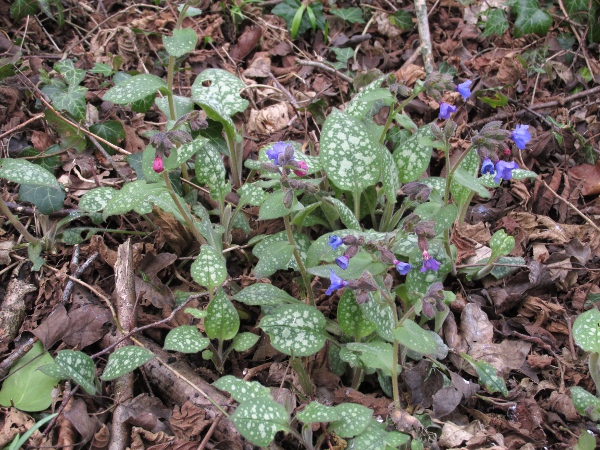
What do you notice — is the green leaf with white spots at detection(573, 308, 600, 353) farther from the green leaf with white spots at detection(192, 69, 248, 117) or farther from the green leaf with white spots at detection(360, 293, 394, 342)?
the green leaf with white spots at detection(192, 69, 248, 117)

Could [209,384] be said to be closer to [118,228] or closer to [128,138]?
[118,228]

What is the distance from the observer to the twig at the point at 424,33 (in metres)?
3.60

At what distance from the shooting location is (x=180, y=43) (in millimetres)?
2516

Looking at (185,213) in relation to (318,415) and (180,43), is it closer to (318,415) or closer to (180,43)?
(180,43)

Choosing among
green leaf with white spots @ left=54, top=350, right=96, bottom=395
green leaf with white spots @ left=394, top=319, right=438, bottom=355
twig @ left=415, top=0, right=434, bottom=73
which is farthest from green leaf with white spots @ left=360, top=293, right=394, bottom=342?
twig @ left=415, top=0, right=434, bottom=73

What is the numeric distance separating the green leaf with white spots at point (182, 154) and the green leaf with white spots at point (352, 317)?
815 millimetres

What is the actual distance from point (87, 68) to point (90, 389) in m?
2.25

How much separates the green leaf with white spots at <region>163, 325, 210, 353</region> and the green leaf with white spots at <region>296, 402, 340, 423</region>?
1.59 feet

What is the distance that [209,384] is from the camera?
2.23 metres

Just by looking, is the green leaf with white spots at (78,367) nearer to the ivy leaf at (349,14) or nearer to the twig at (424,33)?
the twig at (424,33)

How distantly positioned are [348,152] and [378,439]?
47.5 inches

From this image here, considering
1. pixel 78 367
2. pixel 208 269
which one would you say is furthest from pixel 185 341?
pixel 78 367

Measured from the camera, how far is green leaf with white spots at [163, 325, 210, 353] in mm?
2096

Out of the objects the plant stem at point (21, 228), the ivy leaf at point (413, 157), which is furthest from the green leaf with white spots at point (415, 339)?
the plant stem at point (21, 228)
